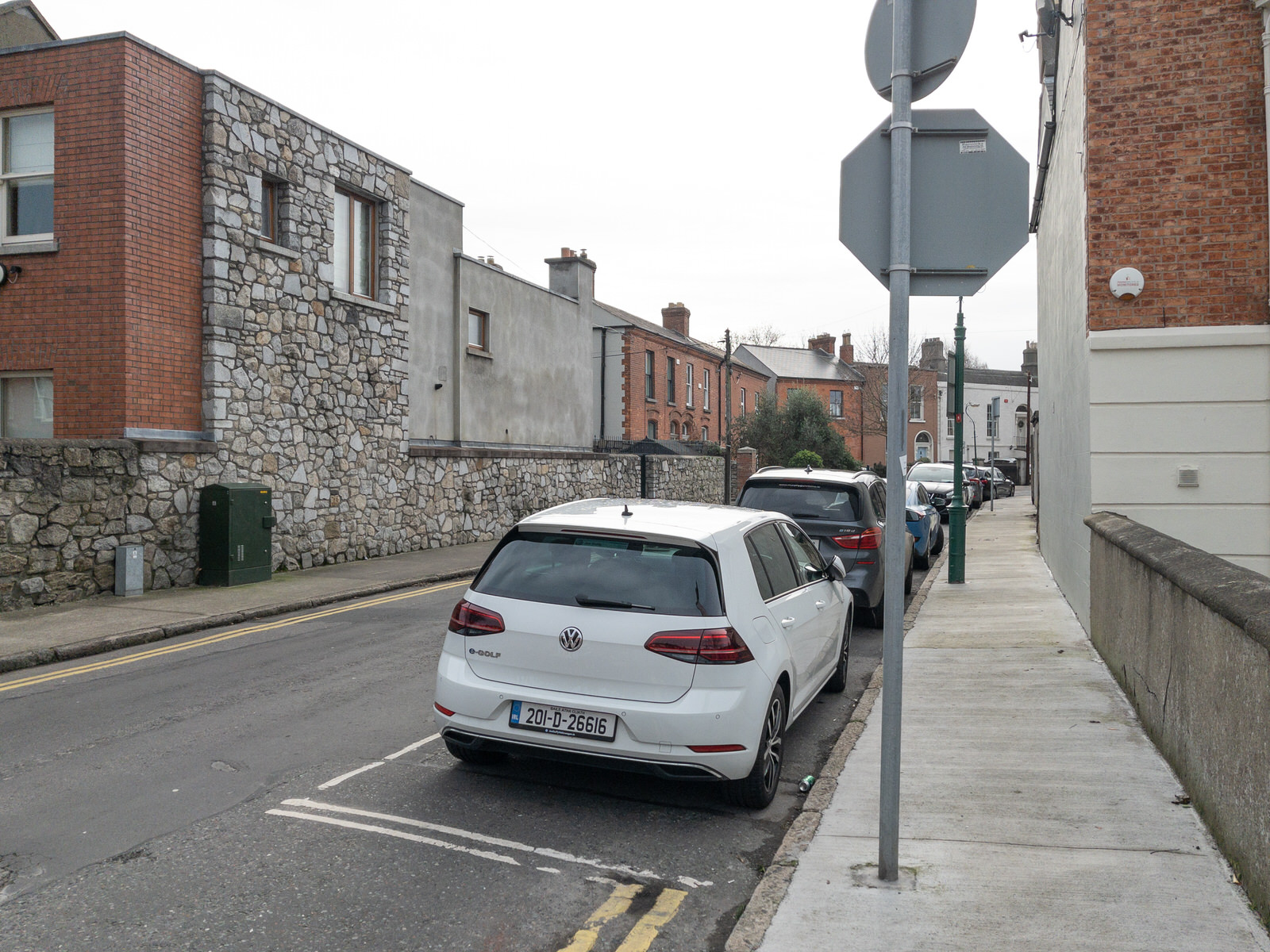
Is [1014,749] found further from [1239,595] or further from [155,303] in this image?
[155,303]

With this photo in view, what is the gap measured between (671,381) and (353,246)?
28709mm

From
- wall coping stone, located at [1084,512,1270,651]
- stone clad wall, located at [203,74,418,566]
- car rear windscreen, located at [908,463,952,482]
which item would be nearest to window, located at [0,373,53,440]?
stone clad wall, located at [203,74,418,566]

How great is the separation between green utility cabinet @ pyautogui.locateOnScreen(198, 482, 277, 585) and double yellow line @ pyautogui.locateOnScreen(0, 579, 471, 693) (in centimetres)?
199

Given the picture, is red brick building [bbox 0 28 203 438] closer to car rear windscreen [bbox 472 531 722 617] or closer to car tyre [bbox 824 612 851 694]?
car rear windscreen [bbox 472 531 722 617]

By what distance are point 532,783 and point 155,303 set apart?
10614 millimetres

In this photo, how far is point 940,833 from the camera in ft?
15.5

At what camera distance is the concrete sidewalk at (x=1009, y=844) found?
371 centimetres

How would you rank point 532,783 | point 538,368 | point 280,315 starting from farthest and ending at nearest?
point 538,368 < point 280,315 < point 532,783

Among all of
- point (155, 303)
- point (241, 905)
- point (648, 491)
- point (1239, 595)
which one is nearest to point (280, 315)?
point (155, 303)

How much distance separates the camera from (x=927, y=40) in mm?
4109

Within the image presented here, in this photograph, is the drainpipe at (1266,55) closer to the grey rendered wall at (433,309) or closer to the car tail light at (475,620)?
the car tail light at (475,620)

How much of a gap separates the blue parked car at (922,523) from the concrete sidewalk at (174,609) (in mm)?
7174

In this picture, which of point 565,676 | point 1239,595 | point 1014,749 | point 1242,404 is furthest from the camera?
point 1242,404

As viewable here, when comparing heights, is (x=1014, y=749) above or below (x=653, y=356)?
below
